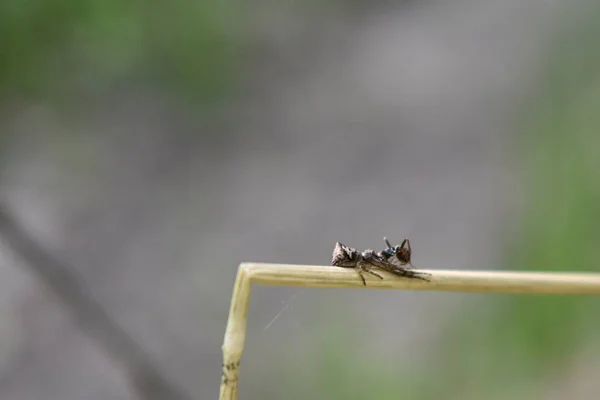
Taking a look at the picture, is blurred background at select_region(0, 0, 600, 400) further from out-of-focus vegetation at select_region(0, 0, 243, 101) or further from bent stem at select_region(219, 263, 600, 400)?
bent stem at select_region(219, 263, 600, 400)

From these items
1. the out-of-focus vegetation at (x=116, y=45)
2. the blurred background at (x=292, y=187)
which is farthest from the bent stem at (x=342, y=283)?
the out-of-focus vegetation at (x=116, y=45)

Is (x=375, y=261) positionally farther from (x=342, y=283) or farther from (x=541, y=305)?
(x=541, y=305)

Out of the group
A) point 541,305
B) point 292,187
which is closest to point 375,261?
point 541,305

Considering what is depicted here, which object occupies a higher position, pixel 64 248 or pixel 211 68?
pixel 211 68

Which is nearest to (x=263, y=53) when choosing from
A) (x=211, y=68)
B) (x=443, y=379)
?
(x=211, y=68)

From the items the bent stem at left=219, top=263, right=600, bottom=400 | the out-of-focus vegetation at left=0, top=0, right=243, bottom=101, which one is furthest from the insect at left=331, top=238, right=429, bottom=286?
the out-of-focus vegetation at left=0, top=0, right=243, bottom=101

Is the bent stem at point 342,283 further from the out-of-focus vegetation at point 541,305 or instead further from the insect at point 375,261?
the out-of-focus vegetation at point 541,305

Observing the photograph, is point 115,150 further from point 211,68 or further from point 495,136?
point 495,136

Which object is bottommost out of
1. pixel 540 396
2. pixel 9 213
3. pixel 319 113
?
pixel 540 396
